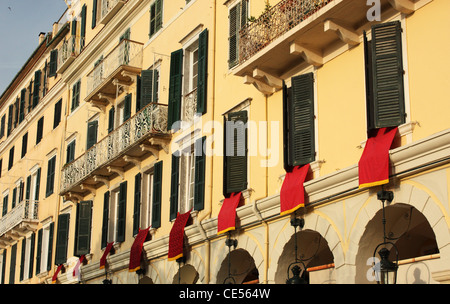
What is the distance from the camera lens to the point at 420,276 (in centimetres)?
→ 1430

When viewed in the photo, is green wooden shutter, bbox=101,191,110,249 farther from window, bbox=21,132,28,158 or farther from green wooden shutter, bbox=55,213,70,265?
window, bbox=21,132,28,158

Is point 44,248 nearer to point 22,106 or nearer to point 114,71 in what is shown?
point 114,71

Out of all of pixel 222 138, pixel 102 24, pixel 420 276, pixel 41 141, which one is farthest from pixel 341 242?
pixel 41 141

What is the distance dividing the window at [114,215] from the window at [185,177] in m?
3.81

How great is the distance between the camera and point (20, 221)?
35281mm

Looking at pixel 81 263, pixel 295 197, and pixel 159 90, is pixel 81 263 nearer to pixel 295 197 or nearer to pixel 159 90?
pixel 159 90

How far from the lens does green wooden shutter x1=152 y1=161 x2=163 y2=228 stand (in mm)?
23688

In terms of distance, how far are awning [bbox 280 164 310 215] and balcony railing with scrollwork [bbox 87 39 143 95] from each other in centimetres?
1119

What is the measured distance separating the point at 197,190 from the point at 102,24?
12.7m

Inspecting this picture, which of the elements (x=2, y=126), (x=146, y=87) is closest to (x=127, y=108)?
(x=146, y=87)

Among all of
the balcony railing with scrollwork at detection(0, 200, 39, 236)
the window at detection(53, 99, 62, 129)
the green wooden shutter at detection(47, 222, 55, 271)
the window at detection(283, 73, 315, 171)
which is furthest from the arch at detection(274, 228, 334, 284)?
the window at detection(53, 99, 62, 129)

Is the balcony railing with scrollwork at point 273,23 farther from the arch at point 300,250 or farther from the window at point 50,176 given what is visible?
the window at point 50,176

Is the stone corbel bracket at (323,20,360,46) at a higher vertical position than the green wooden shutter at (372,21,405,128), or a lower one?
higher

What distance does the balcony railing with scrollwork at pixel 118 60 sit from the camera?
27.2m
